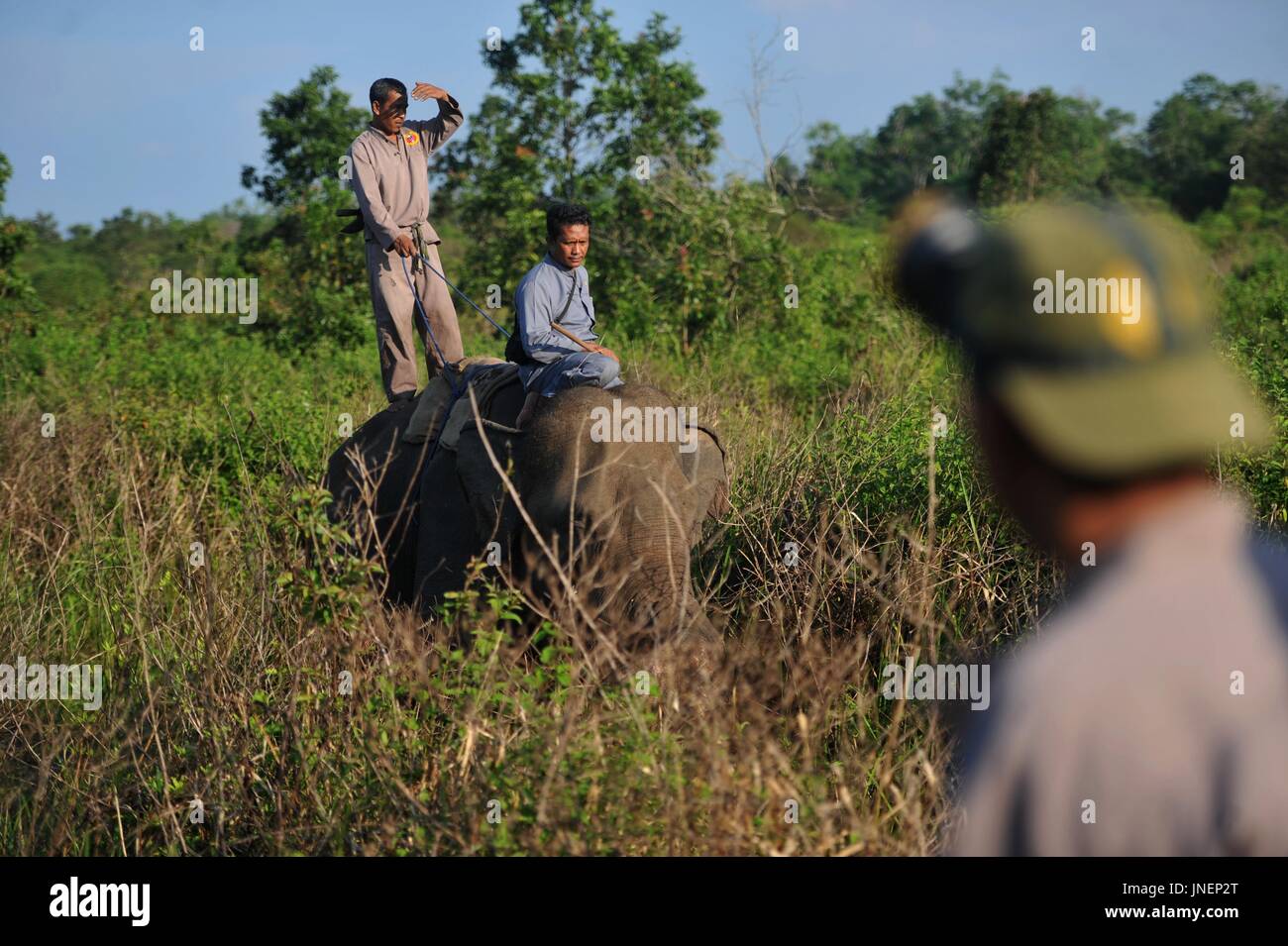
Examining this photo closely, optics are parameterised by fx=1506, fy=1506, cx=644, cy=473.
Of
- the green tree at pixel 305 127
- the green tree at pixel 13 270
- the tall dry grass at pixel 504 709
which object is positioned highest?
the green tree at pixel 305 127

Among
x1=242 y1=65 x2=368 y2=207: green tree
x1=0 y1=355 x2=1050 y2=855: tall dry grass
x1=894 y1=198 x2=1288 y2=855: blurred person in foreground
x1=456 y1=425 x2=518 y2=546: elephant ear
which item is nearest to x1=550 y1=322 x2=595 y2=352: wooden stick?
x1=456 y1=425 x2=518 y2=546: elephant ear

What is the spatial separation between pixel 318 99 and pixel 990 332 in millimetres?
22550

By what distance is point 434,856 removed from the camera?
3.25 meters

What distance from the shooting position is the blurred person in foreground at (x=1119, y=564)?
156 cm

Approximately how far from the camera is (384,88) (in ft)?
23.5

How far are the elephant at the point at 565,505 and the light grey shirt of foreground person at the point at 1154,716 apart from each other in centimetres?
239

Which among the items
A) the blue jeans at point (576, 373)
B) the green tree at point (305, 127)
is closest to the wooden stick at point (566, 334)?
the blue jeans at point (576, 373)

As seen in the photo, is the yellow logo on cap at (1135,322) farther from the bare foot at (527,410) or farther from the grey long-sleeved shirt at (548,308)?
the grey long-sleeved shirt at (548,308)

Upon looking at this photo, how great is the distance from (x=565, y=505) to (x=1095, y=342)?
11.6 ft

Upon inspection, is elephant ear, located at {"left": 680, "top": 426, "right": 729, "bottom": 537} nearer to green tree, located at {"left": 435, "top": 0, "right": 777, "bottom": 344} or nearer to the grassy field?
the grassy field

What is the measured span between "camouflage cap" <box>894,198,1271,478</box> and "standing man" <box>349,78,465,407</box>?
5345 mm

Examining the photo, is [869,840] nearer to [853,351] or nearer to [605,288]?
[853,351]

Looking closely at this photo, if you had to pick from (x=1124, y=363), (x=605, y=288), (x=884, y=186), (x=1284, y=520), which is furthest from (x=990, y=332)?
(x=884, y=186)

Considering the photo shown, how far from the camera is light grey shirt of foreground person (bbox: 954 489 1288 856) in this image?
61.3 inches
